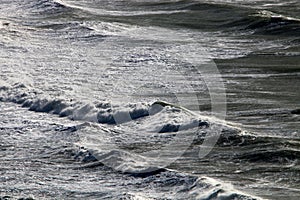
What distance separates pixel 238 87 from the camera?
82.5ft

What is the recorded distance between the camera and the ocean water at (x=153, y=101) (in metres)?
18.4

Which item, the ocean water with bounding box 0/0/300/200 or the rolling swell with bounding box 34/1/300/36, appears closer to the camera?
the ocean water with bounding box 0/0/300/200

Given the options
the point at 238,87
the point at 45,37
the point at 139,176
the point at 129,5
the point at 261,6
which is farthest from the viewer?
the point at 129,5

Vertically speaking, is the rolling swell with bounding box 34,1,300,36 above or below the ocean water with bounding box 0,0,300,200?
above

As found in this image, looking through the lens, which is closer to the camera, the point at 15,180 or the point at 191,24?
the point at 15,180

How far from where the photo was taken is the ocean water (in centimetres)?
1844

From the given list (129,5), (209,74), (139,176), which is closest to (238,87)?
(209,74)

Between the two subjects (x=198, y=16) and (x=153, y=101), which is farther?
(x=198, y=16)

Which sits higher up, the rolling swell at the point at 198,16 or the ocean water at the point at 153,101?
the rolling swell at the point at 198,16

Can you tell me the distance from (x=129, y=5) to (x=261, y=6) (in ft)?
19.0

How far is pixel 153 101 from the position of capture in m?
24.1

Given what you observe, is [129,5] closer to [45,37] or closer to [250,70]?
[45,37]

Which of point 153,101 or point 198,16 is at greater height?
point 198,16

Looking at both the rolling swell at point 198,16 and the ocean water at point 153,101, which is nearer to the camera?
the ocean water at point 153,101
